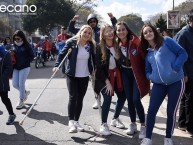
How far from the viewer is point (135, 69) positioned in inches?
211

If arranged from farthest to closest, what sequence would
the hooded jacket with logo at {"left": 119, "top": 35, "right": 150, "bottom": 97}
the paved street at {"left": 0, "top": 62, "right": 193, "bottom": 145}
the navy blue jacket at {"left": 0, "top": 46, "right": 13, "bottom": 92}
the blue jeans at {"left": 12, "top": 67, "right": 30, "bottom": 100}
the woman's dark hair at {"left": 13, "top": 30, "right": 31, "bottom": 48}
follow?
the blue jeans at {"left": 12, "top": 67, "right": 30, "bottom": 100} < the woman's dark hair at {"left": 13, "top": 30, "right": 31, "bottom": 48} < the navy blue jacket at {"left": 0, "top": 46, "right": 13, "bottom": 92} < the paved street at {"left": 0, "top": 62, "right": 193, "bottom": 145} < the hooded jacket with logo at {"left": 119, "top": 35, "right": 150, "bottom": 97}

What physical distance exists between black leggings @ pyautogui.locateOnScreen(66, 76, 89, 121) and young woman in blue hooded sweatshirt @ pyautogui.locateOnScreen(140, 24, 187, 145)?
4.38ft

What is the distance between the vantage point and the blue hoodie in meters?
4.71

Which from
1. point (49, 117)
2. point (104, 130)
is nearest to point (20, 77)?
point (49, 117)

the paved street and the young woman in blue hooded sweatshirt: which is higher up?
the young woman in blue hooded sweatshirt

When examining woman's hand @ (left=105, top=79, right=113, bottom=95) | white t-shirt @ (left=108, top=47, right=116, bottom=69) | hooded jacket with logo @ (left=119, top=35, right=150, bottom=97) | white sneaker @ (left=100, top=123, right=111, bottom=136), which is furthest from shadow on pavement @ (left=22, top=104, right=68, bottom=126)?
hooded jacket with logo @ (left=119, top=35, right=150, bottom=97)

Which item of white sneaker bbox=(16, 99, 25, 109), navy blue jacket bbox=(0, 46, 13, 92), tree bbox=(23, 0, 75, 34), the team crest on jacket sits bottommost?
white sneaker bbox=(16, 99, 25, 109)

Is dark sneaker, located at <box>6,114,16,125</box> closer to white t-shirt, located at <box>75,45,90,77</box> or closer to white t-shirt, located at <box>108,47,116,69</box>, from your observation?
white t-shirt, located at <box>75,45,90,77</box>

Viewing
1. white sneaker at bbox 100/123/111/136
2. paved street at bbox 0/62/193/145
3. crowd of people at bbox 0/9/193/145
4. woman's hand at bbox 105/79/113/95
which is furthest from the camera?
white sneaker at bbox 100/123/111/136

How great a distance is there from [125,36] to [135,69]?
596 mm

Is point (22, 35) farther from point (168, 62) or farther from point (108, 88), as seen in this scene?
point (168, 62)

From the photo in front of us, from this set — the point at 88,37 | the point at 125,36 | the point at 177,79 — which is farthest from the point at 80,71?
the point at 177,79

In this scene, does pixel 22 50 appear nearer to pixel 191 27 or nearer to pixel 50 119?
pixel 50 119

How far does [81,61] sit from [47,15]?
41373mm
